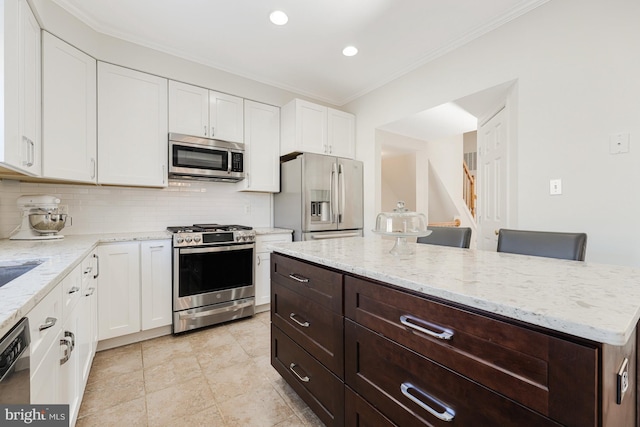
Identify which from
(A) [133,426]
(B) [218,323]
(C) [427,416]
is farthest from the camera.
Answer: (B) [218,323]

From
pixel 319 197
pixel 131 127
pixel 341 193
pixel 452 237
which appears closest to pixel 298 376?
pixel 452 237

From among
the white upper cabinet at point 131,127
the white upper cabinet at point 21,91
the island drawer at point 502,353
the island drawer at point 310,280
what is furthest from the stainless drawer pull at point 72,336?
the white upper cabinet at point 131,127

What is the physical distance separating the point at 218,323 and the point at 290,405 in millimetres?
1497

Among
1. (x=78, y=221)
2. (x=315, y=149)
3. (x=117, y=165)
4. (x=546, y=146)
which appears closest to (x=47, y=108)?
(x=117, y=165)

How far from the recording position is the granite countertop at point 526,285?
0.63 metres

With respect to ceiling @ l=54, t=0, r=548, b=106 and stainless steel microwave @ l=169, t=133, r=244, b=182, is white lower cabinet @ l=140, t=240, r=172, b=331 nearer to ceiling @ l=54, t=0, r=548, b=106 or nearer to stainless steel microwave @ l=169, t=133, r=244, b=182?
stainless steel microwave @ l=169, t=133, r=244, b=182

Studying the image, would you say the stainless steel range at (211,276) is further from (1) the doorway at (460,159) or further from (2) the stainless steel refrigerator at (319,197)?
(1) the doorway at (460,159)

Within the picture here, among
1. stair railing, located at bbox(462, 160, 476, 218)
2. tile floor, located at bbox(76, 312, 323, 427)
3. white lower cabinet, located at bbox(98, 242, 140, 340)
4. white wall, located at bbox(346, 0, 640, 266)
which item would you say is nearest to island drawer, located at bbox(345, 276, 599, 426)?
tile floor, located at bbox(76, 312, 323, 427)

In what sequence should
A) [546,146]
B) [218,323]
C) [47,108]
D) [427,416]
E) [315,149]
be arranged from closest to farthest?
[427,416], [47,108], [546,146], [218,323], [315,149]

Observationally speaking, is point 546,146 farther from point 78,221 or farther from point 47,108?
point 78,221

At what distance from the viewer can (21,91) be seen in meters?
1.64

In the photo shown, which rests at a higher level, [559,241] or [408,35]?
[408,35]

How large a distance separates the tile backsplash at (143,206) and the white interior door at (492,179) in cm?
266

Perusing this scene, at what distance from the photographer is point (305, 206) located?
3.30 meters
